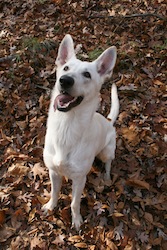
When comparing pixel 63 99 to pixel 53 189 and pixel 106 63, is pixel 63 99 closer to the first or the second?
pixel 106 63

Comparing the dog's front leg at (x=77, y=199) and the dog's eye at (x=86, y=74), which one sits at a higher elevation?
the dog's eye at (x=86, y=74)

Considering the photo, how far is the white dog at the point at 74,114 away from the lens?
2.92m

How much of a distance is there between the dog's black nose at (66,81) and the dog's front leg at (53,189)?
113 centimetres

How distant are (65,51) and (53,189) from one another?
5.39ft

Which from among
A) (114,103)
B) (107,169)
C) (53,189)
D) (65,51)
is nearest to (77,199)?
(53,189)

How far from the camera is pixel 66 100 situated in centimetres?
293

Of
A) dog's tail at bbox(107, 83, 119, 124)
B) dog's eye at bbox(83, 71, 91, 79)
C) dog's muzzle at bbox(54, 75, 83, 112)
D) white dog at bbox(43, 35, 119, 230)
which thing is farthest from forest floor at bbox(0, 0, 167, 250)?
dog's eye at bbox(83, 71, 91, 79)

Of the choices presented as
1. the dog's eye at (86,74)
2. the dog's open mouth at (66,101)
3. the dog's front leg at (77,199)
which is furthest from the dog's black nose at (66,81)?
the dog's front leg at (77,199)

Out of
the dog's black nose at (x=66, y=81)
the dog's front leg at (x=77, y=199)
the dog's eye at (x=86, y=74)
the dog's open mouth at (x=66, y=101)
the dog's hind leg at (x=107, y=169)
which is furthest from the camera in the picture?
the dog's hind leg at (x=107, y=169)

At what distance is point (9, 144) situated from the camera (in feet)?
14.9

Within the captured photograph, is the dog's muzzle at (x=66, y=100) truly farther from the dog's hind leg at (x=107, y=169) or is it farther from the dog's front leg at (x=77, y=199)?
the dog's hind leg at (x=107, y=169)

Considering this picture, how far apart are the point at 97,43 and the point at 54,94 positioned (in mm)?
3472

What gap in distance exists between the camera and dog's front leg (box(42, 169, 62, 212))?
3.55 meters

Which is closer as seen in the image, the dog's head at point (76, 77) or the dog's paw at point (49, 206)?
the dog's head at point (76, 77)
